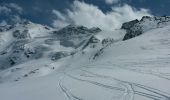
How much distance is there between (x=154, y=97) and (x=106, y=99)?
2807 mm

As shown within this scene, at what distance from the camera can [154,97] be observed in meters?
16.6

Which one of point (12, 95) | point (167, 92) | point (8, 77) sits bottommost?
point (8, 77)

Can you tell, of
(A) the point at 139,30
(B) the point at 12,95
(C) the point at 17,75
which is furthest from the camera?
(C) the point at 17,75

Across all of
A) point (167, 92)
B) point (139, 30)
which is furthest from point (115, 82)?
point (139, 30)

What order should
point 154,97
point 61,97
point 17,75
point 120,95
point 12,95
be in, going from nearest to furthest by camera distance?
point 154,97 → point 120,95 → point 61,97 → point 12,95 → point 17,75

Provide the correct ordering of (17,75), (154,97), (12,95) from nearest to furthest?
(154,97) < (12,95) < (17,75)

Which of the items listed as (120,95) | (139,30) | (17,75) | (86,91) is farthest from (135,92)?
(17,75)

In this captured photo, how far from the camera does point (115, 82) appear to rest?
23000 mm

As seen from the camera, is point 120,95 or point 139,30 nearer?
point 120,95

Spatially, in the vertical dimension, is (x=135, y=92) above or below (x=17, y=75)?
above

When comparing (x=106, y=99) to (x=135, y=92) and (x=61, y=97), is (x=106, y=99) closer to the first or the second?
(x=135, y=92)

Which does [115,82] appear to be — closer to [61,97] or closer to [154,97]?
[61,97]

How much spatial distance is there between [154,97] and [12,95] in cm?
1269

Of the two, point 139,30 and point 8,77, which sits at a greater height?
point 139,30
